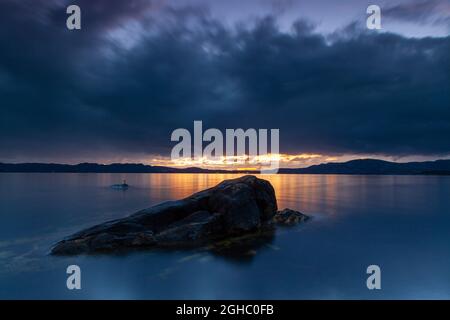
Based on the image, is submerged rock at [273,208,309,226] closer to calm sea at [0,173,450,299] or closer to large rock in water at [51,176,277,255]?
large rock in water at [51,176,277,255]

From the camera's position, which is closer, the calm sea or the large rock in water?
the calm sea

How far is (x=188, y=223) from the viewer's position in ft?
69.4

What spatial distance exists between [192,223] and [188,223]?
414 millimetres

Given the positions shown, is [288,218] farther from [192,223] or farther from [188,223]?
[188,223]

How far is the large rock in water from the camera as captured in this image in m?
18.3

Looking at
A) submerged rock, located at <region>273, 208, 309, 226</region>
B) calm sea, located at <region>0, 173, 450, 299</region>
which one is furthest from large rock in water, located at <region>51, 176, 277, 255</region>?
calm sea, located at <region>0, 173, 450, 299</region>

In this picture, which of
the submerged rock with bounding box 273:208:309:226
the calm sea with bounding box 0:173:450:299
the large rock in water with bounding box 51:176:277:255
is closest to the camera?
the calm sea with bounding box 0:173:450:299

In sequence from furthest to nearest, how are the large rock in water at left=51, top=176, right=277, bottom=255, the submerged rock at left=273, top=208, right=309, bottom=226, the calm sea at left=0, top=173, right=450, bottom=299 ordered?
the submerged rock at left=273, top=208, right=309, bottom=226, the large rock in water at left=51, top=176, right=277, bottom=255, the calm sea at left=0, top=173, right=450, bottom=299

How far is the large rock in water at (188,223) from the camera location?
60.1 feet

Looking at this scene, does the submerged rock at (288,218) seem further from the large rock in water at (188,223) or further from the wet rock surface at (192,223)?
the large rock in water at (188,223)

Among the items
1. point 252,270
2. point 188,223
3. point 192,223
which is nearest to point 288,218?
point 192,223
